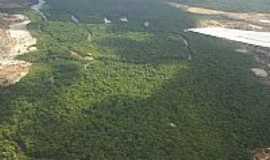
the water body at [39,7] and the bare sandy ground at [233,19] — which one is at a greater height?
the water body at [39,7]

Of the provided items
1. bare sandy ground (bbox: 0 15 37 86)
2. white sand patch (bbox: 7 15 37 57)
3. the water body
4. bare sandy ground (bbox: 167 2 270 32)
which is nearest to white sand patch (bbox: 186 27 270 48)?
bare sandy ground (bbox: 167 2 270 32)

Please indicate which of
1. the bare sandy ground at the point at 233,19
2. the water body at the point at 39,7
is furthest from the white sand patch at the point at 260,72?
the water body at the point at 39,7

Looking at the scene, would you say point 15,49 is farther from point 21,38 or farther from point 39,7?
point 39,7

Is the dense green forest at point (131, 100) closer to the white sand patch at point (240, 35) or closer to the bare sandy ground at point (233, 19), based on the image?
the white sand patch at point (240, 35)

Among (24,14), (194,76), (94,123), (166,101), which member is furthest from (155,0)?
(94,123)

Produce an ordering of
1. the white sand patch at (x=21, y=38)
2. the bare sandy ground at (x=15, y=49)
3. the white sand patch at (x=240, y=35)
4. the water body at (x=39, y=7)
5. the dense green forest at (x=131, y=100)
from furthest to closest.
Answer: the water body at (x=39, y=7)
the white sand patch at (x=240, y=35)
the white sand patch at (x=21, y=38)
the bare sandy ground at (x=15, y=49)
the dense green forest at (x=131, y=100)

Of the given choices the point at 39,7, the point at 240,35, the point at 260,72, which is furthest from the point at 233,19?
the point at 39,7

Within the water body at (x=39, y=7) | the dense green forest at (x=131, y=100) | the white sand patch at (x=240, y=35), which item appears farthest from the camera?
the water body at (x=39, y=7)
